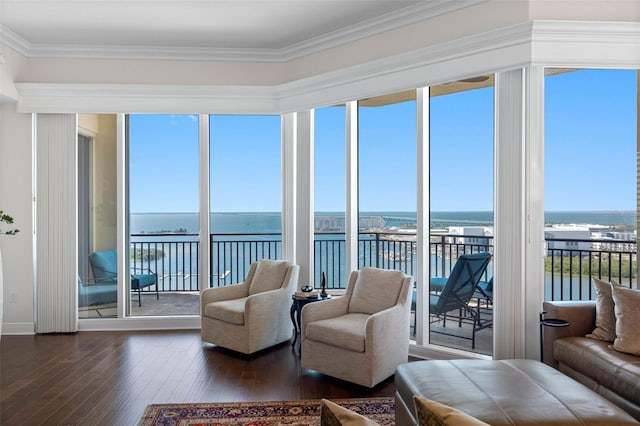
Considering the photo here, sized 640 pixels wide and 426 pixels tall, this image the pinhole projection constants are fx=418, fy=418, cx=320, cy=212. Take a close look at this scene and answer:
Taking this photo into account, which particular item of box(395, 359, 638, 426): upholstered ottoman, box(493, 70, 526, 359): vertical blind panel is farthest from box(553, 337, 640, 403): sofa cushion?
box(493, 70, 526, 359): vertical blind panel

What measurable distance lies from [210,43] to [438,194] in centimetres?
293

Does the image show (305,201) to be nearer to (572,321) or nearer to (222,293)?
(222,293)

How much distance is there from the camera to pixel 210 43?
4.57 metres

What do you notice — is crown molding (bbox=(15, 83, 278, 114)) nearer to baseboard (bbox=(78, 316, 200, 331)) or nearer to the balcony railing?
the balcony railing

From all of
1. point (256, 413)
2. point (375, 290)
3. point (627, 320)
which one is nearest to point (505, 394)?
point (627, 320)

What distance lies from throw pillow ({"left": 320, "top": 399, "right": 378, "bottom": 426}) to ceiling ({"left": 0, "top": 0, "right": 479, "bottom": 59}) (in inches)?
134

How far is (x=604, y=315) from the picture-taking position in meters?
2.73

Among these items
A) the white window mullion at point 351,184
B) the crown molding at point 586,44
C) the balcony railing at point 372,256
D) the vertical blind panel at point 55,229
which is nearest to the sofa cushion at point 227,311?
the balcony railing at point 372,256

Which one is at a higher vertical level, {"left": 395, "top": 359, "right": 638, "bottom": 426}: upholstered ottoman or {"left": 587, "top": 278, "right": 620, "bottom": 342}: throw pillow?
{"left": 587, "top": 278, "right": 620, "bottom": 342}: throw pillow

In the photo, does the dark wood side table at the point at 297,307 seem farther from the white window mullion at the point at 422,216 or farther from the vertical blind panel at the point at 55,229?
the vertical blind panel at the point at 55,229

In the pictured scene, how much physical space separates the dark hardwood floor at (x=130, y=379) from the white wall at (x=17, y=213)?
0.39 meters

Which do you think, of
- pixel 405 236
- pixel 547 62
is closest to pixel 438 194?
pixel 405 236

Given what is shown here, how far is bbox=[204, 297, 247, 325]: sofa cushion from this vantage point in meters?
Result: 3.86

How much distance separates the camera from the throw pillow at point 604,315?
2.67 m
